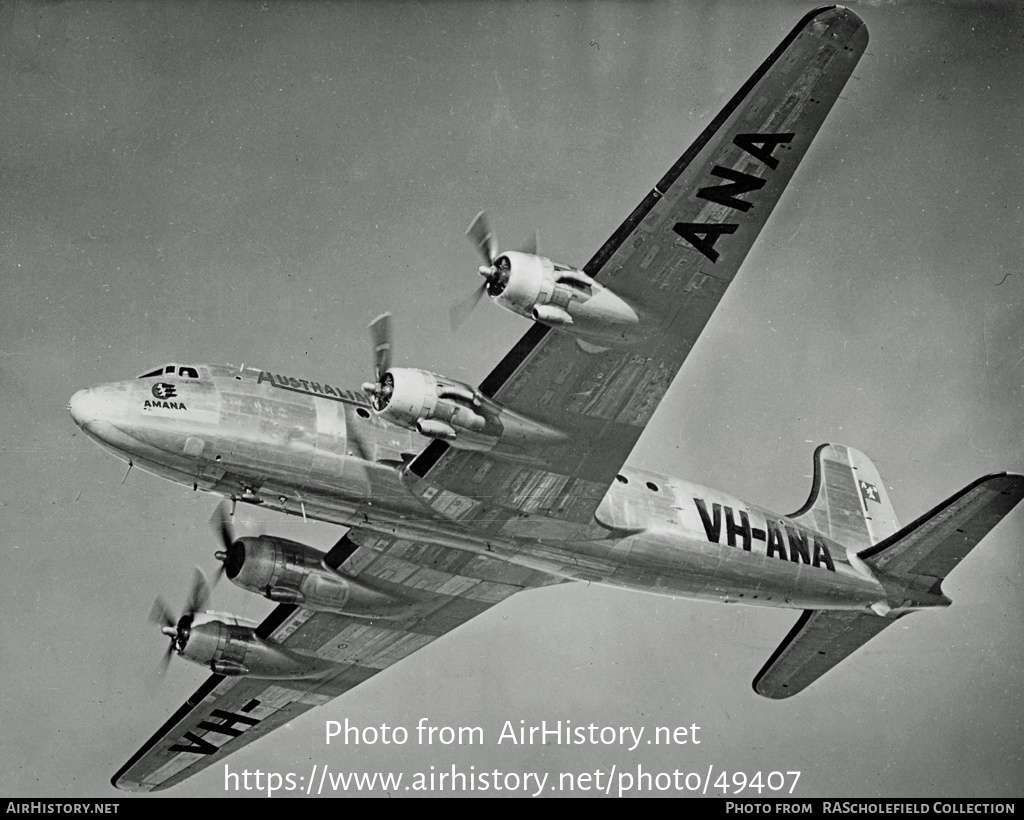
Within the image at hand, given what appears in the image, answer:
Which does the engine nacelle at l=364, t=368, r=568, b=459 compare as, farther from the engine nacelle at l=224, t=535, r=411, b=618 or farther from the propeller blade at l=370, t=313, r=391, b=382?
the engine nacelle at l=224, t=535, r=411, b=618

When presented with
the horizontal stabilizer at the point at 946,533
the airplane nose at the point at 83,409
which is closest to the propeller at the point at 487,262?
the airplane nose at the point at 83,409

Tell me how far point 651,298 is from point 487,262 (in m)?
2.11

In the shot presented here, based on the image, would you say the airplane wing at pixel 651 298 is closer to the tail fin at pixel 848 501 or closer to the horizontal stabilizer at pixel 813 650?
the horizontal stabilizer at pixel 813 650

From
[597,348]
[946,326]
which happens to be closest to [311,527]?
[597,348]

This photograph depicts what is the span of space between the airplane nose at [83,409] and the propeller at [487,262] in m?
4.07

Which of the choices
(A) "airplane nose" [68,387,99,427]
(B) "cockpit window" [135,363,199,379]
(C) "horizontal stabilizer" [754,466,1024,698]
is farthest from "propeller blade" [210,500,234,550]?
(C) "horizontal stabilizer" [754,466,1024,698]

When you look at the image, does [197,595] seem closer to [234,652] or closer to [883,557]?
[234,652]

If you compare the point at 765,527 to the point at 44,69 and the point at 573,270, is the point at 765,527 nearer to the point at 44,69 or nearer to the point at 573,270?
the point at 573,270

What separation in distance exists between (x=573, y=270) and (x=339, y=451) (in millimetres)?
3533

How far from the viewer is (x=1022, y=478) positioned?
16.8m

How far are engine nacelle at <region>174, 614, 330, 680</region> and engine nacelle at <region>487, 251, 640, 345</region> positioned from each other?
7743mm

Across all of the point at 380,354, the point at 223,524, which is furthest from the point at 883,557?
the point at 223,524

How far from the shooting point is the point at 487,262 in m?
13.2

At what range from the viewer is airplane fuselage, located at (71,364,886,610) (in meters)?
13.2
